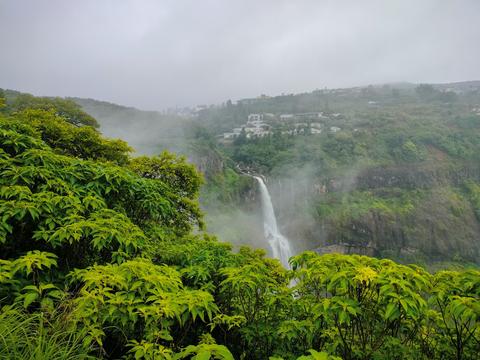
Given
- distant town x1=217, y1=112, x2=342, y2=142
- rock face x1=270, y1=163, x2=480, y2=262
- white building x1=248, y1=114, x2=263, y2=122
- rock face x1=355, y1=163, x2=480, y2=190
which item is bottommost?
rock face x1=270, y1=163, x2=480, y2=262

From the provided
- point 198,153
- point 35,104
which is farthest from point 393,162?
point 35,104

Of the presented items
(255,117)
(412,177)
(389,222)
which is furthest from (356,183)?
(255,117)

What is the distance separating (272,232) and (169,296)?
118 feet

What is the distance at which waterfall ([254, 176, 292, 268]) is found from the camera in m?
35.0

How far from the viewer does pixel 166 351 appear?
2.07 meters

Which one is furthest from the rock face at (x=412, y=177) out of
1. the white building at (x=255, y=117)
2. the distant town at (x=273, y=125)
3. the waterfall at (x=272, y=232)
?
the white building at (x=255, y=117)

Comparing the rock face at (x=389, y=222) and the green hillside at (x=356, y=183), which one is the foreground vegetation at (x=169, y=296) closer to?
the green hillside at (x=356, y=183)

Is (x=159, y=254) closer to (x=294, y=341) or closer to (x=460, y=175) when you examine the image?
(x=294, y=341)

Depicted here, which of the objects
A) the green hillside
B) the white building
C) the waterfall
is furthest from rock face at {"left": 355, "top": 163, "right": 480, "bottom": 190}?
the white building

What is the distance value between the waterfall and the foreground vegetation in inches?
1208

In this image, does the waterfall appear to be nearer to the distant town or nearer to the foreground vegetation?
the distant town

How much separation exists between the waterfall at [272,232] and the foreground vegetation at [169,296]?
30.7 metres

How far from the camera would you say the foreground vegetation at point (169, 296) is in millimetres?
2248

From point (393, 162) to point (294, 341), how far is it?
59.5m
